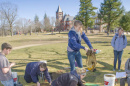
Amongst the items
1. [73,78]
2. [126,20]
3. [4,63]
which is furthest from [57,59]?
[126,20]

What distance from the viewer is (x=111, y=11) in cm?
4397

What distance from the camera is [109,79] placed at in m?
3.51

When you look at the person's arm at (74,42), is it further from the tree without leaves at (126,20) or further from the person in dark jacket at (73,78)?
the tree without leaves at (126,20)

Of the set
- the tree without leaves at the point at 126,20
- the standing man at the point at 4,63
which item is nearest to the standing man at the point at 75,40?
the standing man at the point at 4,63

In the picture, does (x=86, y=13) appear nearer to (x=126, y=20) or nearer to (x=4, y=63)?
(x=126, y=20)

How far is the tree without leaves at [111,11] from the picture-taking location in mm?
44209

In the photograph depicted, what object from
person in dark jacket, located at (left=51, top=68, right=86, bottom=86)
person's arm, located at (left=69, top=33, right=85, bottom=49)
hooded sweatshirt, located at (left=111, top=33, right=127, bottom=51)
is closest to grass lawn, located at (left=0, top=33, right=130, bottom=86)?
hooded sweatshirt, located at (left=111, top=33, right=127, bottom=51)

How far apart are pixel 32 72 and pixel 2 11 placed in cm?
5052

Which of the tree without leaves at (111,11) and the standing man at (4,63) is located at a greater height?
the tree without leaves at (111,11)

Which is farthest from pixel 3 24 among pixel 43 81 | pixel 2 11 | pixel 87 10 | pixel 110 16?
pixel 43 81

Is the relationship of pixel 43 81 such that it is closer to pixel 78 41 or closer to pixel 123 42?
pixel 78 41

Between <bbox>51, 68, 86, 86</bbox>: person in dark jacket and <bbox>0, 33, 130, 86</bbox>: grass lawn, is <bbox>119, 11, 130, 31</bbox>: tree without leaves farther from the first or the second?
<bbox>51, 68, 86, 86</bbox>: person in dark jacket

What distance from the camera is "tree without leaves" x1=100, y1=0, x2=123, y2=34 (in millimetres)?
44209

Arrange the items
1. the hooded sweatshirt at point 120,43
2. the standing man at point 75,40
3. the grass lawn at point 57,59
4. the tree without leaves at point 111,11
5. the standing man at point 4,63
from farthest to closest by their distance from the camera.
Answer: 1. the tree without leaves at point 111,11
2. the hooded sweatshirt at point 120,43
3. the grass lawn at point 57,59
4. the standing man at point 75,40
5. the standing man at point 4,63
